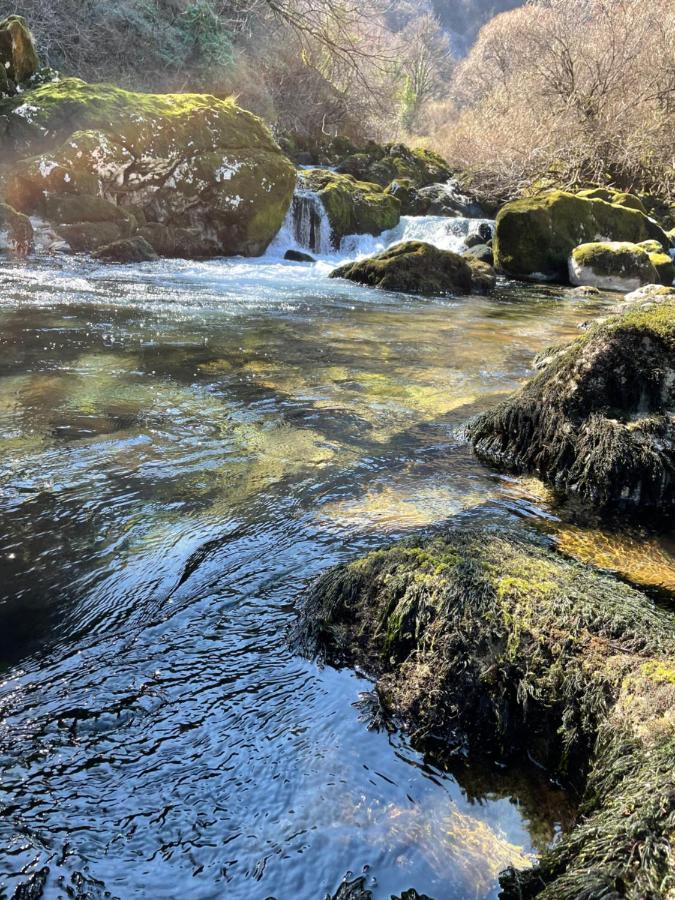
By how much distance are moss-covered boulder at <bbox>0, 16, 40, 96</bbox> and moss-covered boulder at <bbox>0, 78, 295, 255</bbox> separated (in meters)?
0.66

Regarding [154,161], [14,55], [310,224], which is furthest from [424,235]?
[14,55]

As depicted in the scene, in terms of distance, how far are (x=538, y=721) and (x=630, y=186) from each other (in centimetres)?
2883

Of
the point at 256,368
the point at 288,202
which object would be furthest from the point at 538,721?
the point at 288,202

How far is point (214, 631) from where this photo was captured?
2.28 metres

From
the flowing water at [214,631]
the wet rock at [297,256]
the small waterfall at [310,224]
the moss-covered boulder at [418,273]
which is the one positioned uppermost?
the small waterfall at [310,224]

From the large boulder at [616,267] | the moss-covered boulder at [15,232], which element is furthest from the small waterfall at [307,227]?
the large boulder at [616,267]

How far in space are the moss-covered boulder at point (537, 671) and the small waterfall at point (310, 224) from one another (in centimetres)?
1678

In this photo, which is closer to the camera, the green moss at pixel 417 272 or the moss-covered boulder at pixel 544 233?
the green moss at pixel 417 272

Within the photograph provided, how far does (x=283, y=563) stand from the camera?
2.76 meters

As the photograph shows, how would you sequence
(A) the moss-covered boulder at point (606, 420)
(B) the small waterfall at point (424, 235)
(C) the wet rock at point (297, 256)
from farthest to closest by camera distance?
(B) the small waterfall at point (424, 235), (C) the wet rock at point (297, 256), (A) the moss-covered boulder at point (606, 420)

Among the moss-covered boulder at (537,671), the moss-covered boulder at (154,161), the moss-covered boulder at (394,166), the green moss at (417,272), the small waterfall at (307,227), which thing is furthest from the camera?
the moss-covered boulder at (394,166)

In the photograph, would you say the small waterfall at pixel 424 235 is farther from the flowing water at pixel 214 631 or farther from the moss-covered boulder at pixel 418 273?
the flowing water at pixel 214 631

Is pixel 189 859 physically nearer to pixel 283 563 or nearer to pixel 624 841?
pixel 624 841

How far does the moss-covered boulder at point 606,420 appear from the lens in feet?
11.4
